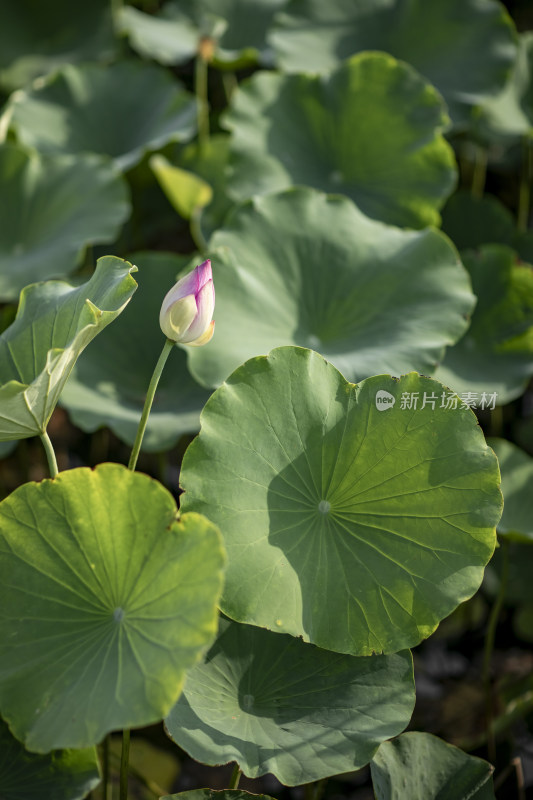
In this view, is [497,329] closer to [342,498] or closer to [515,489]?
[515,489]

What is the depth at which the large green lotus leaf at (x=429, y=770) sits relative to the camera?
1082 millimetres

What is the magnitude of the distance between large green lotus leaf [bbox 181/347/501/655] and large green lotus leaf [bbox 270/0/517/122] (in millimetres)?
1260

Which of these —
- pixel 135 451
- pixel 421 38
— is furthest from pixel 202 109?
pixel 135 451

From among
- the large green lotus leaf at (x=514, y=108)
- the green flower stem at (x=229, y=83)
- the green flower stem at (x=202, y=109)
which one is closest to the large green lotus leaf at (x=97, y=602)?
the green flower stem at (x=202, y=109)

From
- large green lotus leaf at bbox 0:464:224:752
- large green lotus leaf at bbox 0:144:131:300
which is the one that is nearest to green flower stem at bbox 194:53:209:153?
large green lotus leaf at bbox 0:144:131:300

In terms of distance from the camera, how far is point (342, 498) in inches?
43.4

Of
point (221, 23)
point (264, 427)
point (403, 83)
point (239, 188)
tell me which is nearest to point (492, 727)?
point (264, 427)

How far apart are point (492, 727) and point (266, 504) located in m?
0.97

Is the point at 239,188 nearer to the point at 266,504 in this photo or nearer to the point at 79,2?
the point at 266,504

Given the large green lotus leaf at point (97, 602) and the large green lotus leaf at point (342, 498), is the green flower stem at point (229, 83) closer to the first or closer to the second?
the large green lotus leaf at point (342, 498)

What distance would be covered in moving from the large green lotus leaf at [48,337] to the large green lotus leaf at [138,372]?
16.2 inches

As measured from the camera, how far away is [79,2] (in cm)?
262

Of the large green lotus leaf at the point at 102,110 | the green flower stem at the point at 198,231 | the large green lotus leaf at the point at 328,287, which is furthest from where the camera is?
the large green lotus leaf at the point at 102,110

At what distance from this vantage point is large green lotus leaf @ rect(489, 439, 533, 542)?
1566 millimetres
